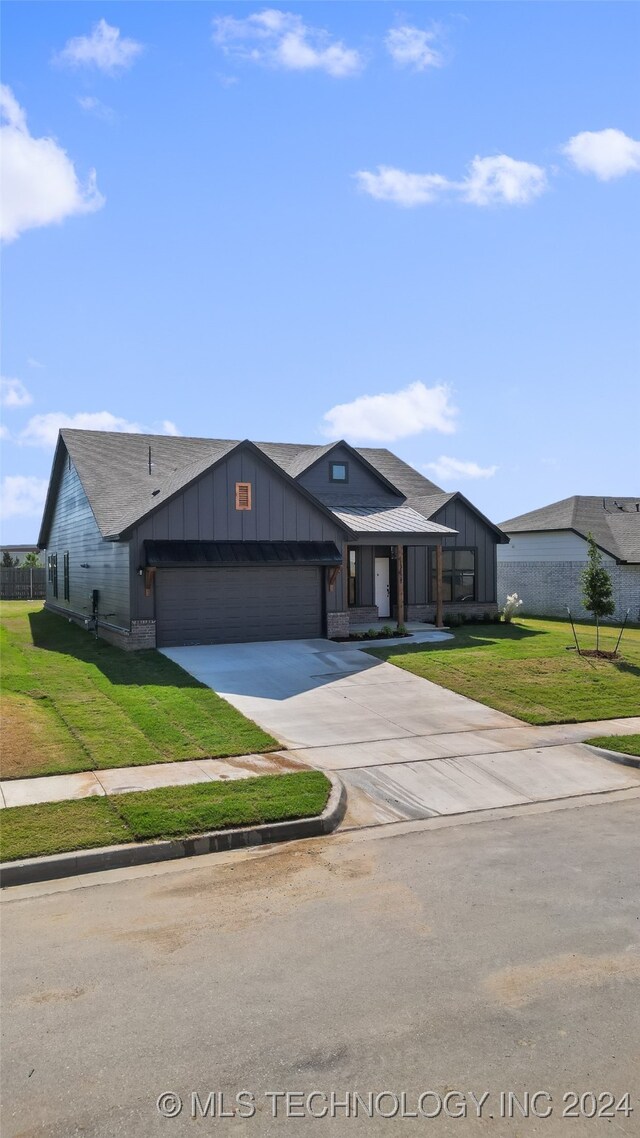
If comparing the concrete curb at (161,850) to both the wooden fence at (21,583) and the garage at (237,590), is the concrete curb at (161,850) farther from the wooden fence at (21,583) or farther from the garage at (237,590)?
the wooden fence at (21,583)

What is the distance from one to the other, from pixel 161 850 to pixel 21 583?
37.7 meters

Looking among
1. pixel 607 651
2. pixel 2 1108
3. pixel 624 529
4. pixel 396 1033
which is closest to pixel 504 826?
pixel 396 1033

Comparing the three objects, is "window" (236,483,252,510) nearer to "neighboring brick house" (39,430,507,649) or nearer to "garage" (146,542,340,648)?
"neighboring brick house" (39,430,507,649)

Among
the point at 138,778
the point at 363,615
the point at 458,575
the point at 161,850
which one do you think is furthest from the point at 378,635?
the point at 161,850

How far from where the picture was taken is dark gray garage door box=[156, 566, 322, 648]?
20.0 meters

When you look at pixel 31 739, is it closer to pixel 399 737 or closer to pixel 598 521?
pixel 399 737

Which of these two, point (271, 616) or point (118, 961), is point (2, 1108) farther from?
point (271, 616)

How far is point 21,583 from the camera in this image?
1672 inches

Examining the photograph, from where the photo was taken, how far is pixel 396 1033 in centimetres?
472

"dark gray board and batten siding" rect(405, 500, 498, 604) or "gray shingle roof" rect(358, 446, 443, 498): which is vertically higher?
"gray shingle roof" rect(358, 446, 443, 498)

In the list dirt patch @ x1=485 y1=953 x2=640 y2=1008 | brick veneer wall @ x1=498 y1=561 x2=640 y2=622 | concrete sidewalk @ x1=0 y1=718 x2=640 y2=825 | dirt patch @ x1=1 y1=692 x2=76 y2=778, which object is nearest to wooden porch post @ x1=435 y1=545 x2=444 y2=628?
brick veneer wall @ x1=498 y1=561 x2=640 y2=622

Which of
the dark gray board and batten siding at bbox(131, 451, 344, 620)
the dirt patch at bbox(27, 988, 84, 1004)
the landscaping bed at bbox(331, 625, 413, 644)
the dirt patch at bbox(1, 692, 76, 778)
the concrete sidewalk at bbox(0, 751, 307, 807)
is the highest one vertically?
the dark gray board and batten siding at bbox(131, 451, 344, 620)

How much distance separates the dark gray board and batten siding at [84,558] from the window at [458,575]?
11.2 metres

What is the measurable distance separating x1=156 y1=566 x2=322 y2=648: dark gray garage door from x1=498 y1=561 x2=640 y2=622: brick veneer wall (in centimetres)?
1215
